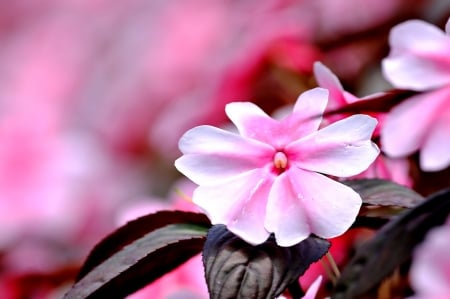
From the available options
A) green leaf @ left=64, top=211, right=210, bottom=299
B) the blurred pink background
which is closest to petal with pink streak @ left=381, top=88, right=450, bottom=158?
green leaf @ left=64, top=211, right=210, bottom=299

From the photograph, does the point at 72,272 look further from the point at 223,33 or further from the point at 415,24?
the point at 223,33

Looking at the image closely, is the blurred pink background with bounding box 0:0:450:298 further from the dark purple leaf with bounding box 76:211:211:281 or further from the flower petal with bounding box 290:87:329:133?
the flower petal with bounding box 290:87:329:133

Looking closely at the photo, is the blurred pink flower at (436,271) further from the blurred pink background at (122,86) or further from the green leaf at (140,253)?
the blurred pink background at (122,86)

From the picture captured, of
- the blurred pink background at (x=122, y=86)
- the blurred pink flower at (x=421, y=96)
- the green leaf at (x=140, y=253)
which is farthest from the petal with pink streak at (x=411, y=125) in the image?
the blurred pink background at (x=122, y=86)

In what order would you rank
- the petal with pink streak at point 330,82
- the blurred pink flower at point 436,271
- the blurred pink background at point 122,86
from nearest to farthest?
the blurred pink flower at point 436,271, the petal with pink streak at point 330,82, the blurred pink background at point 122,86

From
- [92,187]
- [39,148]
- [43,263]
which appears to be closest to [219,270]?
[43,263]

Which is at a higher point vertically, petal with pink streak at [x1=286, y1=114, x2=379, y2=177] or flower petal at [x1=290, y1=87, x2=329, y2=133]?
flower petal at [x1=290, y1=87, x2=329, y2=133]
